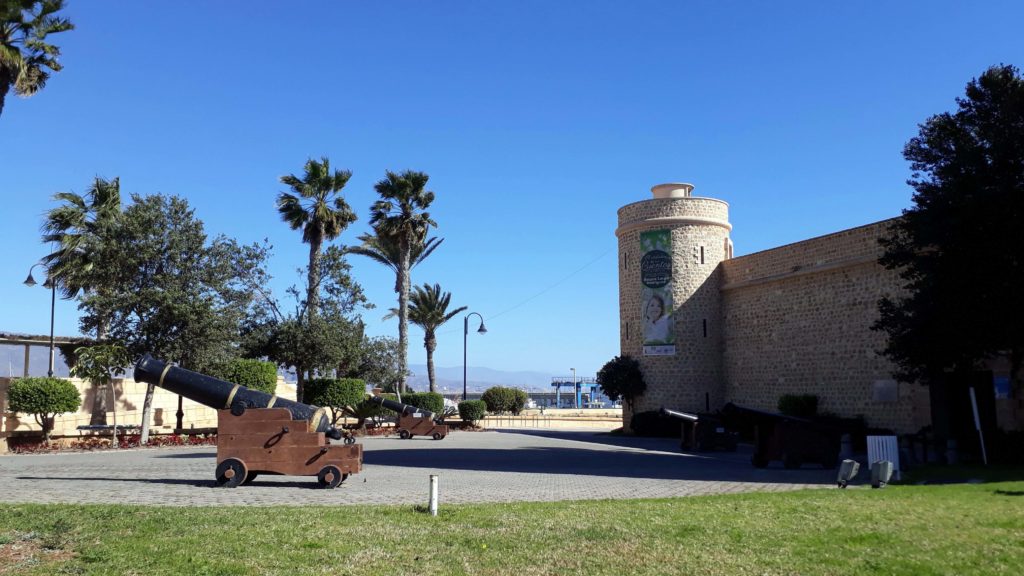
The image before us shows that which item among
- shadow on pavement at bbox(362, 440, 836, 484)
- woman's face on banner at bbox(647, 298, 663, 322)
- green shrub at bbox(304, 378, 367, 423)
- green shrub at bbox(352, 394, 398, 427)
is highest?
woman's face on banner at bbox(647, 298, 663, 322)

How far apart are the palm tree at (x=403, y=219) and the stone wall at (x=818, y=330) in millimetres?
13078

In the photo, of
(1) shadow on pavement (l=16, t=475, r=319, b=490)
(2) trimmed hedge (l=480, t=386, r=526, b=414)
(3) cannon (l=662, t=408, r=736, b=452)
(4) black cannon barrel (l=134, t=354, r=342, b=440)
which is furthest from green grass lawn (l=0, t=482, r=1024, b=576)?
(2) trimmed hedge (l=480, t=386, r=526, b=414)

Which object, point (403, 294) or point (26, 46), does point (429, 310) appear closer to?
point (403, 294)

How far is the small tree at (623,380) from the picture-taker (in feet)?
97.4

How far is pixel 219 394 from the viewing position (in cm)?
1148

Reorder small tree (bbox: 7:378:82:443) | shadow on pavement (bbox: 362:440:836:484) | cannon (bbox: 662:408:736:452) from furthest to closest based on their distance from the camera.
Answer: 1. cannon (bbox: 662:408:736:452)
2. small tree (bbox: 7:378:82:443)
3. shadow on pavement (bbox: 362:440:836:484)

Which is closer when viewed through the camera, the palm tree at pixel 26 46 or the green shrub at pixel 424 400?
the palm tree at pixel 26 46

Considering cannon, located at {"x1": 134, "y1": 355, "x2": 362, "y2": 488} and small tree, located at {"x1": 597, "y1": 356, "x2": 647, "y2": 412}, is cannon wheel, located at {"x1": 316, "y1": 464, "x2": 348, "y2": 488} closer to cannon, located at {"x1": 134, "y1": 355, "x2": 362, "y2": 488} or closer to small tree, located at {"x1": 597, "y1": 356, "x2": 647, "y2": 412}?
cannon, located at {"x1": 134, "y1": 355, "x2": 362, "y2": 488}

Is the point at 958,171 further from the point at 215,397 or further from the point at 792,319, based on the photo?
the point at 215,397

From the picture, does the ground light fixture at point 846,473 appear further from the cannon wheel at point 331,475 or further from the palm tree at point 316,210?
the palm tree at point 316,210

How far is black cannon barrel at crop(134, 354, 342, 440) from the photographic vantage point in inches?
450

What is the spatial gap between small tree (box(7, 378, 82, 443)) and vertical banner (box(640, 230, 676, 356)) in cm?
1903

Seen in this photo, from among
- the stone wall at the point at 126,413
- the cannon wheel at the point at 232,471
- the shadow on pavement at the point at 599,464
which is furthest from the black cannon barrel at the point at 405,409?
the cannon wheel at the point at 232,471

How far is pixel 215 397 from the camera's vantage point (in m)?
11.5
